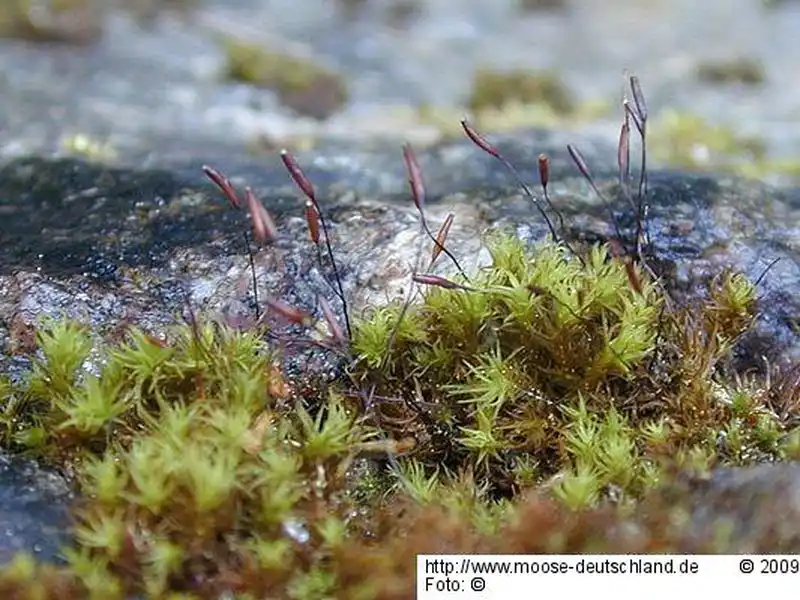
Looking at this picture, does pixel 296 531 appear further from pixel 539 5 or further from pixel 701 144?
pixel 539 5

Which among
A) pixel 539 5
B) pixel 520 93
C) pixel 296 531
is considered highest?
pixel 539 5

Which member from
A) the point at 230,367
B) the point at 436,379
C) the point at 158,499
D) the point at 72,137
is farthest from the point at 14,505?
the point at 72,137

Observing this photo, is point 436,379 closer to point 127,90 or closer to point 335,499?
point 335,499

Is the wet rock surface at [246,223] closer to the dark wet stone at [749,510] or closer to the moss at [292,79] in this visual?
the dark wet stone at [749,510]

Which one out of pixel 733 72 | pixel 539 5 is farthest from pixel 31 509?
pixel 539 5

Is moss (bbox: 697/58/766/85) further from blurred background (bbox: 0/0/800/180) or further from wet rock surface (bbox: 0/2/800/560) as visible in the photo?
wet rock surface (bbox: 0/2/800/560)

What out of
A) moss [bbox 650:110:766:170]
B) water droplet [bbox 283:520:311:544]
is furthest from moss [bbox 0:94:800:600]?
moss [bbox 650:110:766:170]

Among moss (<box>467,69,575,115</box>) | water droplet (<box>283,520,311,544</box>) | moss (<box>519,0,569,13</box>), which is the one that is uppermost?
moss (<box>519,0,569,13</box>)
